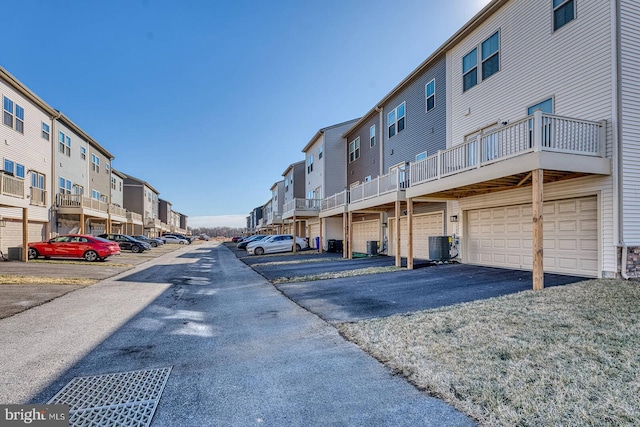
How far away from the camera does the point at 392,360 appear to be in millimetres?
4305

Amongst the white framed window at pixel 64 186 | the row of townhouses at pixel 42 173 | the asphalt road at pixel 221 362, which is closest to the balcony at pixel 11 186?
the row of townhouses at pixel 42 173

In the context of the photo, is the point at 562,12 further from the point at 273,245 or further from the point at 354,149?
the point at 273,245

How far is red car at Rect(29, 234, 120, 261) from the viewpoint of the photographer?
61.1ft

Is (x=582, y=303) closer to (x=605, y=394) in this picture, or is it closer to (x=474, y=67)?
(x=605, y=394)

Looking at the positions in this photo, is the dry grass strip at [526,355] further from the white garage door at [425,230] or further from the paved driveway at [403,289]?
the white garage door at [425,230]

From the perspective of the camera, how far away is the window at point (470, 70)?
44.5 feet

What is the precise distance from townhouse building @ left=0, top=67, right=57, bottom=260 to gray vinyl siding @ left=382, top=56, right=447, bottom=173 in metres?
18.9

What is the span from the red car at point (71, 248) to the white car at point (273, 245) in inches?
382

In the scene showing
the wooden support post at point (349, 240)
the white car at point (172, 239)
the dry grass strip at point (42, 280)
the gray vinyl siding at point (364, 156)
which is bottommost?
the white car at point (172, 239)

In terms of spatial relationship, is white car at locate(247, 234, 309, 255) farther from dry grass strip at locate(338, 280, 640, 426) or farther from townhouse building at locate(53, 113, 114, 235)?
dry grass strip at locate(338, 280, 640, 426)

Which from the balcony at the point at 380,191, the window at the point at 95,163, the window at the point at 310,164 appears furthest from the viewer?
the window at the point at 310,164

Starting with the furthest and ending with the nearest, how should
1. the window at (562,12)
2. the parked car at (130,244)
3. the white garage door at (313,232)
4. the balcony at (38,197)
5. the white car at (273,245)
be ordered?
the white garage door at (313,232), the parked car at (130,244), the white car at (273,245), the balcony at (38,197), the window at (562,12)

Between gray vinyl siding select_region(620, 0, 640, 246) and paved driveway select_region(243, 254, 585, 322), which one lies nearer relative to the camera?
paved driveway select_region(243, 254, 585, 322)

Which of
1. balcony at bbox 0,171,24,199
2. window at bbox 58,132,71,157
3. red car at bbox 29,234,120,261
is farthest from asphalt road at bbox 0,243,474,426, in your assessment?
window at bbox 58,132,71,157
